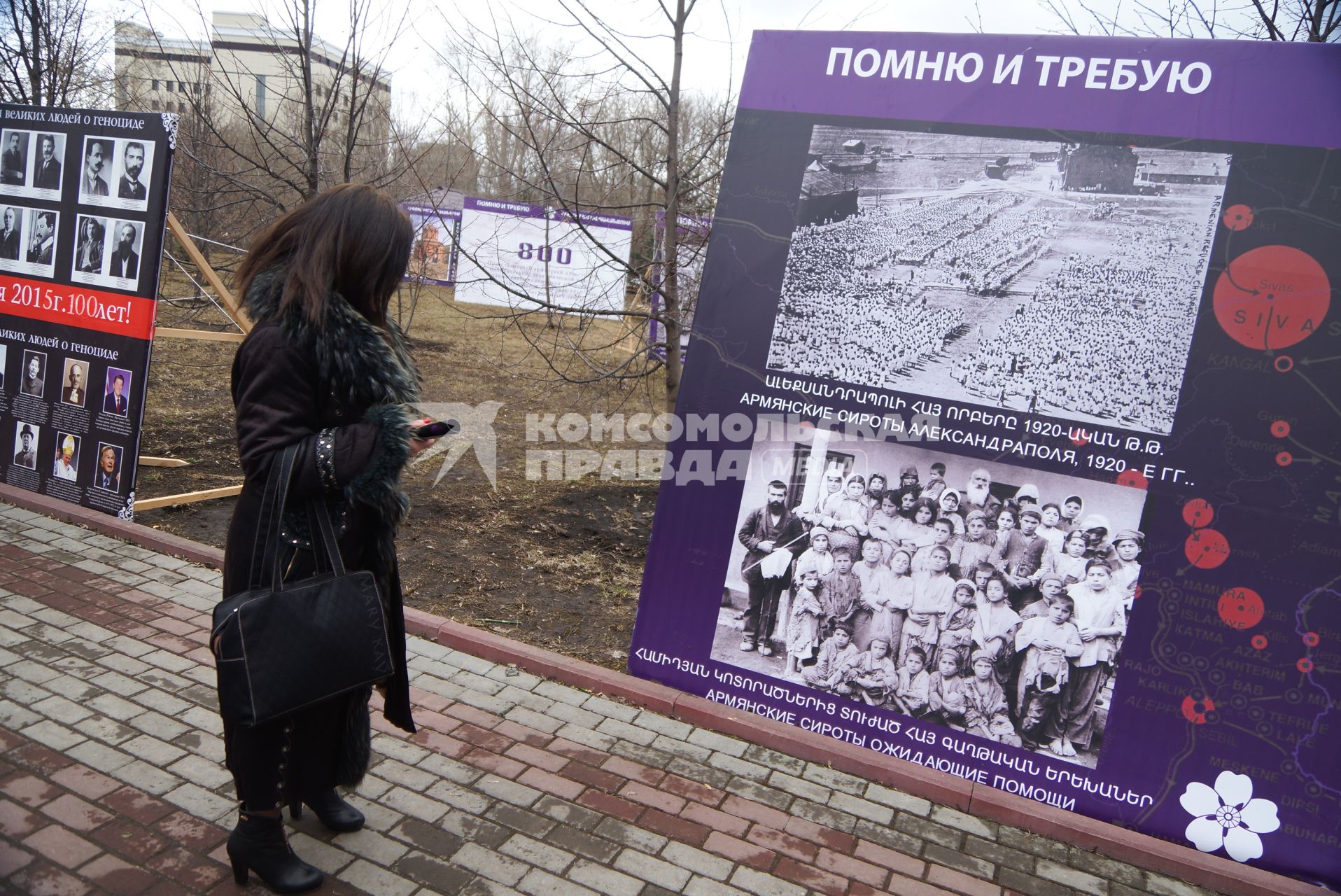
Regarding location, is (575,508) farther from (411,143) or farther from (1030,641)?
(1030,641)

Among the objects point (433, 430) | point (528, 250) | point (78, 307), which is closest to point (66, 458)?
point (78, 307)

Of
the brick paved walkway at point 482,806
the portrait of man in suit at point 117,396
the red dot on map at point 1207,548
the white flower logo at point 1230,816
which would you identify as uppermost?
the red dot on map at point 1207,548

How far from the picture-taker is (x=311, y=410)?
2.50 meters

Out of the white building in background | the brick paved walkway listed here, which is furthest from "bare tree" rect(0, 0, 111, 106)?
the brick paved walkway

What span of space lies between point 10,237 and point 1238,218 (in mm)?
6835

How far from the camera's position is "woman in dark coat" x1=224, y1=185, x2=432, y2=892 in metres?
2.43

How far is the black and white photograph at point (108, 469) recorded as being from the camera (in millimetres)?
5637

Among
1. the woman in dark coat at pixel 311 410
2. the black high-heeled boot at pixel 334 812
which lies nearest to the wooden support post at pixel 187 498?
the black high-heeled boot at pixel 334 812

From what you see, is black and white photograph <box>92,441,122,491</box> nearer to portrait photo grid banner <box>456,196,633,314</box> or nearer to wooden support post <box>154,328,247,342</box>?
wooden support post <box>154,328,247,342</box>

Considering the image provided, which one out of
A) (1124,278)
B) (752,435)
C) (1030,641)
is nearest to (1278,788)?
(1030,641)

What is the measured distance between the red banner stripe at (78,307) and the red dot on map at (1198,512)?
217 inches

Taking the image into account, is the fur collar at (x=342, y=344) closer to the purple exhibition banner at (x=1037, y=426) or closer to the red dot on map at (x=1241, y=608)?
the purple exhibition banner at (x=1037, y=426)

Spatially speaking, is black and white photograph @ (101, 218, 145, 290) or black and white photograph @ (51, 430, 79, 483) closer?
black and white photograph @ (101, 218, 145, 290)

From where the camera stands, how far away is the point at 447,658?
172 inches
